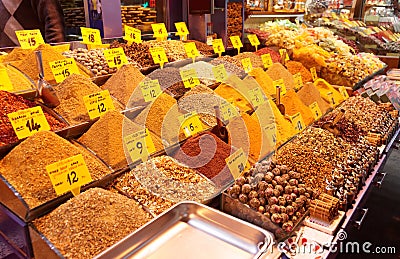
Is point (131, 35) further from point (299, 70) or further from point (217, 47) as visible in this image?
point (299, 70)

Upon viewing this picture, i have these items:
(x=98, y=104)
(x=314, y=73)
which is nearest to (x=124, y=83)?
(x=98, y=104)

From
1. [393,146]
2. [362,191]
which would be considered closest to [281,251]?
[362,191]

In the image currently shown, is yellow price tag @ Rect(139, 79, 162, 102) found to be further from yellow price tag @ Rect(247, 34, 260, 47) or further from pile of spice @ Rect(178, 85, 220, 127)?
yellow price tag @ Rect(247, 34, 260, 47)

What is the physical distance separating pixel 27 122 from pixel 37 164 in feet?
0.73

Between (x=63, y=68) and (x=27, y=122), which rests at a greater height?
(x=63, y=68)

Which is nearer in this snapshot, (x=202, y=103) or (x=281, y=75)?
(x=202, y=103)

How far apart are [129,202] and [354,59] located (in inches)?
103

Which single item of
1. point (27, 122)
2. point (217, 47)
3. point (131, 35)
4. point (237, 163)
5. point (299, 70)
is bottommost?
point (237, 163)

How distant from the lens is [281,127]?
1950 millimetres

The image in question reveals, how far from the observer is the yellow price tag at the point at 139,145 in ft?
4.91

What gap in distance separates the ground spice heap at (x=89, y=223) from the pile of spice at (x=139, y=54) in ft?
3.67

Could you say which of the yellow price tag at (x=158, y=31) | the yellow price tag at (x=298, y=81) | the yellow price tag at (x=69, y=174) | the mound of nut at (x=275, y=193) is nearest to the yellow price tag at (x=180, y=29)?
the yellow price tag at (x=158, y=31)

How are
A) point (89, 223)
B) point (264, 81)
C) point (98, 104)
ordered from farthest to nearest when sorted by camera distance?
point (264, 81) < point (98, 104) < point (89, 223)

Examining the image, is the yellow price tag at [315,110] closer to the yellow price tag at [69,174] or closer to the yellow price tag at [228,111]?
the yellow price tag at [228,111]
